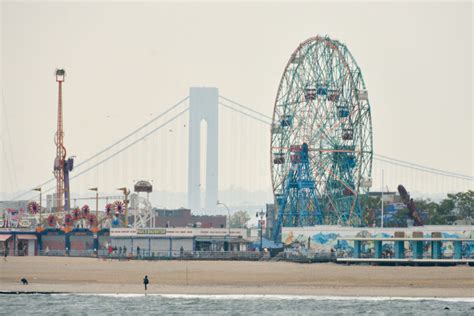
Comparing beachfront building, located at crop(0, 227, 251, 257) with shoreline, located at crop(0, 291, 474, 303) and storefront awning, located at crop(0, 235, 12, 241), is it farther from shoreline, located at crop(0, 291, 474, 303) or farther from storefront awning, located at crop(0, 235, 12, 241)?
shoreline, located at crop(0, 291, 474, 303)

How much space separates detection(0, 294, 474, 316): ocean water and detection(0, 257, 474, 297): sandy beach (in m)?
2.20

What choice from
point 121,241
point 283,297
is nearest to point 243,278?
point 283,297

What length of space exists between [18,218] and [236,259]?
47.2 m

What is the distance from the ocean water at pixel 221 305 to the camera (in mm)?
83688

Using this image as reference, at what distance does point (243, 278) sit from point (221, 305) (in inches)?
616

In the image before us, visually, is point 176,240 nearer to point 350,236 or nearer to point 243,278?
point 350,236

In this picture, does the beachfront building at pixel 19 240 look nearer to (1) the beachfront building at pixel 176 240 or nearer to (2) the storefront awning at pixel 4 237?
(2) the storefront awning at pixel 4 237

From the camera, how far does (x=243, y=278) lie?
103 meters

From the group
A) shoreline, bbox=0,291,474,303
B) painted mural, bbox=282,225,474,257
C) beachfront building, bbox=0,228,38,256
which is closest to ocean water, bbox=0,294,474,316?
shoreline, bbox=0,291,474,303

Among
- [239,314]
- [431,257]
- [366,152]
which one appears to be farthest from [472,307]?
[366,152]

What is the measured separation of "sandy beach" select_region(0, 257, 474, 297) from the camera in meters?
93.2

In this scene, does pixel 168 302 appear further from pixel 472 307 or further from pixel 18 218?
pixel 18 218

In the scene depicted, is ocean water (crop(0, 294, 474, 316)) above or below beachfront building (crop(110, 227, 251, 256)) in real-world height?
below

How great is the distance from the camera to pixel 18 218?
169375 millimetres
